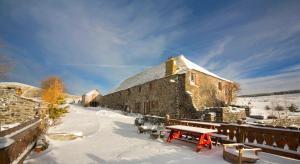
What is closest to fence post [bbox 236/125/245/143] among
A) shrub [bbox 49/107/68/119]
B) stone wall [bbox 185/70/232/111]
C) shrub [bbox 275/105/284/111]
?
stone wall [bbox 185/70/232/111]

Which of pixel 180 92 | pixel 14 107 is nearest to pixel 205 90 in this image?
pixel 180 92

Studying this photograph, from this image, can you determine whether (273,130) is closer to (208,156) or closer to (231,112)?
(208,156)

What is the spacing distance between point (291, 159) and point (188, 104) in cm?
1430

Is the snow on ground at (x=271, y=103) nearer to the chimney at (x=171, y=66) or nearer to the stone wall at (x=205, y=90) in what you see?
the stone wall at (x=205, y=90)

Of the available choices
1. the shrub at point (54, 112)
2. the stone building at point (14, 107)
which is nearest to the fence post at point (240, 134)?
the stone building at point (14, 107)

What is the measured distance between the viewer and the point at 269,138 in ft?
23.0

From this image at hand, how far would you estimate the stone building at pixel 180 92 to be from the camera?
2142cm

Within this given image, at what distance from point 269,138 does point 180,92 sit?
14.7 meters

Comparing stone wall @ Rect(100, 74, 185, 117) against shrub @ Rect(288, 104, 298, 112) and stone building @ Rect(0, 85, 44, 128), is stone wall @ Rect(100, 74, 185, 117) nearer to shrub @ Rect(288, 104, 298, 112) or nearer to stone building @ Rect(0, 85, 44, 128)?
stone building @ Rect(0, 85, 44, 128)

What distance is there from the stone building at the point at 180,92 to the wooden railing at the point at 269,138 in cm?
1128

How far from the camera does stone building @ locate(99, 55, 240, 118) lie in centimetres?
2142

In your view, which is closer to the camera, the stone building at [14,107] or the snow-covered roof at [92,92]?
the stone building at [14,107]

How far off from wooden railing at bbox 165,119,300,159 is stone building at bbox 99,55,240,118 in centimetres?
1128

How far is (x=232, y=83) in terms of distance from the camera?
30109mm
